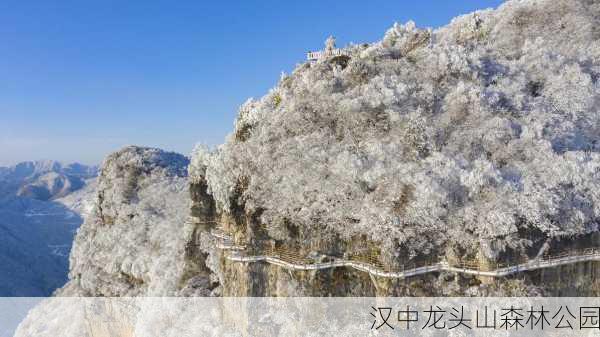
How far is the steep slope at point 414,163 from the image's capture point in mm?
23141

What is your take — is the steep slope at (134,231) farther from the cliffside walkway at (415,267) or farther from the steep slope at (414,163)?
the cliffside walkway at (415,267)

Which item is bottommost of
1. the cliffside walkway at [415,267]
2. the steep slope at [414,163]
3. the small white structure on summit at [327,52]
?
the cliffside walkway at [415,267]

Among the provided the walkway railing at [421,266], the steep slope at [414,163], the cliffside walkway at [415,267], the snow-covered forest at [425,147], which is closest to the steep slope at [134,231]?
the steep slope at [414,163]

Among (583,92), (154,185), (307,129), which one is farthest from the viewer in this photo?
(154,185)

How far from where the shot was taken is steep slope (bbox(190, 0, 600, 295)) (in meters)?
23.1

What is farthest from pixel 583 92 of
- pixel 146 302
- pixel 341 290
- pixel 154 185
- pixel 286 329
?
pixel 154 185

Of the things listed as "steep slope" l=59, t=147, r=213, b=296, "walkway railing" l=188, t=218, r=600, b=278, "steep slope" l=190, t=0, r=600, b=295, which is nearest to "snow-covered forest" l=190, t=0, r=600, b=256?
"steep slope" l=190, t=0, r=600, b=295

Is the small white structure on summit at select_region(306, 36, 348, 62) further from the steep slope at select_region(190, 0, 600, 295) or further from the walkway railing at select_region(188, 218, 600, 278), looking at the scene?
the walkway railing at select_region(188, 218, 600, 278)

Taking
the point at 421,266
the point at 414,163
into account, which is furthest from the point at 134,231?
the point at 421,266

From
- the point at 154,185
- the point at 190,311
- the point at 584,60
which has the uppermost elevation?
the point at 584,60

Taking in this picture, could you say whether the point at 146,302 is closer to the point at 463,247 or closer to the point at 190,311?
the point at 190,311

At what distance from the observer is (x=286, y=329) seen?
25.1 m

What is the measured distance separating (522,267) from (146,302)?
29880 millimetres

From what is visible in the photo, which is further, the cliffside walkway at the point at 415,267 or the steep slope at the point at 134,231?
the steep slope at the point at 134,231
